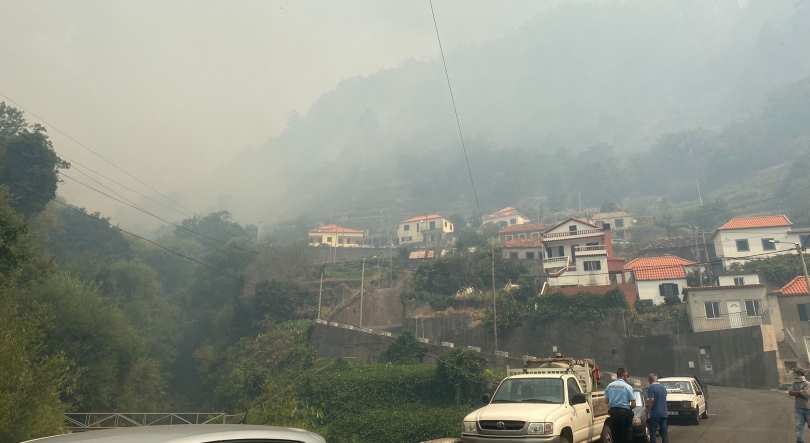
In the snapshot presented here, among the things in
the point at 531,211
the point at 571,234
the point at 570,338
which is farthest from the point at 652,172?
the point at 570,338

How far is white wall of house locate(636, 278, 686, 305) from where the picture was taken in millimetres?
43688

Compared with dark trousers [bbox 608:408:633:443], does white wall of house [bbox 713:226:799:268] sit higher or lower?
higher

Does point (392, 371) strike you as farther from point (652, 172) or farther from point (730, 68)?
point (730, 68)

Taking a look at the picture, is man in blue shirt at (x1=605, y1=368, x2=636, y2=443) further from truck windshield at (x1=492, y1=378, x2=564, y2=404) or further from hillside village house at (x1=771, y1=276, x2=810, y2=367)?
hillside village house at (x1=771, y1=276, x2=810, y2=367)

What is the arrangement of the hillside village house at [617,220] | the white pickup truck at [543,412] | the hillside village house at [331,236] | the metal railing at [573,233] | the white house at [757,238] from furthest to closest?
the hillside village house at [331,236] < the hillside village house at [617,220] < the metal railing at [573,233] < the white house at [757,238] < the white pickup truck at [543,412]

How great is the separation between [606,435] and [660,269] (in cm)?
Answer: 4000

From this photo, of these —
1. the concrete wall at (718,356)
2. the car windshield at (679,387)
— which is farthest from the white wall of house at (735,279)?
the car windshield at (679,387)

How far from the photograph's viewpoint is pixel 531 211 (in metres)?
113

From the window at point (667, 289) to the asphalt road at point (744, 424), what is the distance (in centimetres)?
2007

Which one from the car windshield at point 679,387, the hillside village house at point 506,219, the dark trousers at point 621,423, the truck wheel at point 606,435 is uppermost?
the hillside village house at point 506,219

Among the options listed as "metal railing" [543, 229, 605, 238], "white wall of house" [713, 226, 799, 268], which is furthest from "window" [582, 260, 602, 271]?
"white wall of house" [713, 226, 799, 268]

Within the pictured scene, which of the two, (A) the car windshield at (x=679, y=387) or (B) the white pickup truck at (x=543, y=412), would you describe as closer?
(B) the white pickup truck at (x=543, y=412)

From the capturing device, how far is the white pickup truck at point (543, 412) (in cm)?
809

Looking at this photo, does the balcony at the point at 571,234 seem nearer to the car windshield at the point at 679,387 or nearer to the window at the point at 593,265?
the window at the point at 593,265
